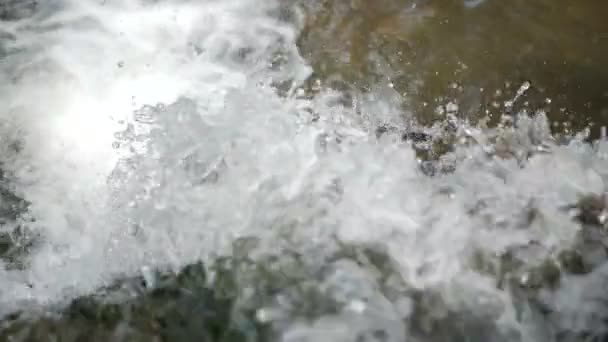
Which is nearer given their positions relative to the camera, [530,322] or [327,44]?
[530,322]

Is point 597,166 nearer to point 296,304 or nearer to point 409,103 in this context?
point 409,103

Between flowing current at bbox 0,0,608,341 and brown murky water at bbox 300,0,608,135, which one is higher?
brown murky water at bbox 300,0,608,135

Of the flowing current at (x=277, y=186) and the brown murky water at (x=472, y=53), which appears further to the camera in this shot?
the brown murky water at (x=472, y=53)

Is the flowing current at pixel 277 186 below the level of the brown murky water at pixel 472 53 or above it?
below

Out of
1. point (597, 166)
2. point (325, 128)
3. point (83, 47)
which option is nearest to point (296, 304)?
point (325, 128)

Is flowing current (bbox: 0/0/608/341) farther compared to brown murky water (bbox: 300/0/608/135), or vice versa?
brown murky water (bbox: 300/0/608/135)
